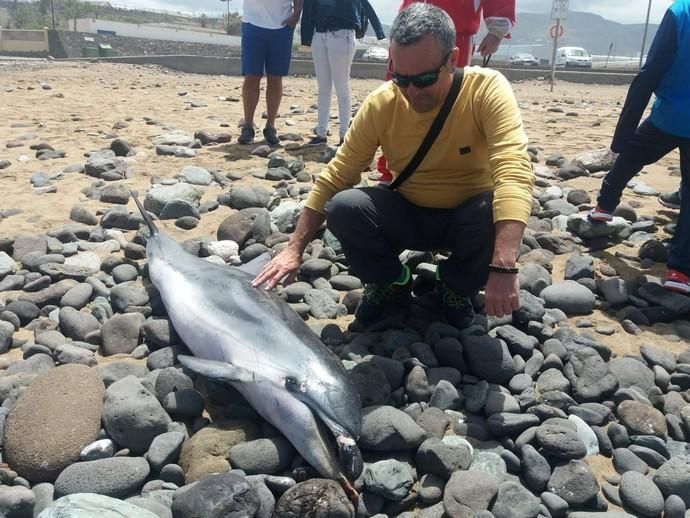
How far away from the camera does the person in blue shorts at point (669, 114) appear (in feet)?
13.9

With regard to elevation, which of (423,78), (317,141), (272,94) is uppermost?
(423,78)

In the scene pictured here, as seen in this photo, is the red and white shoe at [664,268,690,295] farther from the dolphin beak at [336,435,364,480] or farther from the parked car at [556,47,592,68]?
the parked car at [556,47,592,68]

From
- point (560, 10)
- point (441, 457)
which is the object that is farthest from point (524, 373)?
point (560, 10)

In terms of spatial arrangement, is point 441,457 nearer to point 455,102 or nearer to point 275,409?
point 275,409

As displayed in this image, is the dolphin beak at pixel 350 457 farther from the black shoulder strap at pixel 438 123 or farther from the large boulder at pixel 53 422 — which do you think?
the black shoulder strap at pixel 438 123

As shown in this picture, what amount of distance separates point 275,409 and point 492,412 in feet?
3.30

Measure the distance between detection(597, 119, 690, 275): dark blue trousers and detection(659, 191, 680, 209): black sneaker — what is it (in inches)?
53.7

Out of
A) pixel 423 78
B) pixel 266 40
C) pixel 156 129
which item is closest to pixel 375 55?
pixel 156 129

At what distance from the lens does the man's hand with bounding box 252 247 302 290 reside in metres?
3.37

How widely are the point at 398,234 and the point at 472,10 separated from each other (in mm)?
2365

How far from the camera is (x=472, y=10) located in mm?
5039

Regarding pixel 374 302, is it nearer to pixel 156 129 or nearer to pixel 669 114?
pixel 669 114

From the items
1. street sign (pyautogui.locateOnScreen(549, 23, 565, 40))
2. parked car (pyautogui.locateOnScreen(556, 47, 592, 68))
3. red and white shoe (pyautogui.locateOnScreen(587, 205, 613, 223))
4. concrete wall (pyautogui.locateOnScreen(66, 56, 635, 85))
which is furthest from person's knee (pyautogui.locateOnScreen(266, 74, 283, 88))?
parked car (pyautogui.locateOnScreen(556, 47, 592, 68))

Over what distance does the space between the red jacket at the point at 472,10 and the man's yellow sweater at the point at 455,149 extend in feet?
6.01
